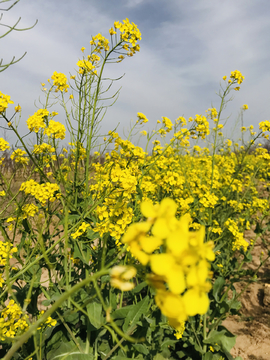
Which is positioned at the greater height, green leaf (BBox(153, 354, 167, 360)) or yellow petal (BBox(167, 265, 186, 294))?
yellow petal (BBox(167, 265, 186, 294))

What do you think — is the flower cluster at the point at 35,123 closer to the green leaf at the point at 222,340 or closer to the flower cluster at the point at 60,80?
the flower cluster at the point at 60,80

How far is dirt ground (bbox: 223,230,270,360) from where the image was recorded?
256cm

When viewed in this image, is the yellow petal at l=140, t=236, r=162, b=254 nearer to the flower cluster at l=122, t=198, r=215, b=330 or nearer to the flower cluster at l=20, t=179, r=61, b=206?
the flower cluster at l=122, t=198, r=215, b=330

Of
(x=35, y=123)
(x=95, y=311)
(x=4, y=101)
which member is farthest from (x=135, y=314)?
(x=4, y=101)

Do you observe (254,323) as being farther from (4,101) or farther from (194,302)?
(4,101)

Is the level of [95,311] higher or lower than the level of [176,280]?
lower

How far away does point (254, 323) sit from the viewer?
2.89m

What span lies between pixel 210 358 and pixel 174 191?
5.74ft

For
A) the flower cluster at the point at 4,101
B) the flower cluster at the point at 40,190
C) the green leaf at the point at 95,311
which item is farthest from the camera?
the flower cluster at the point at 40,190

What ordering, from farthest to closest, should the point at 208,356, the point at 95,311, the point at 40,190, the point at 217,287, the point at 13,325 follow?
the point at 217,287
the point at 208,356
the point at 40,190
the point at 95,311
the point at 13,325

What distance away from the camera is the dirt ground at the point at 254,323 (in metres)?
2.56

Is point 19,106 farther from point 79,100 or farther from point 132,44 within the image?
point 132,44

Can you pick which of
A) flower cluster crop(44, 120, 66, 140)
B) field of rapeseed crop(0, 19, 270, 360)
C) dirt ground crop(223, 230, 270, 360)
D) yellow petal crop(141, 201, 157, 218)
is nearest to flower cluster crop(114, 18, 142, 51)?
field of rapeseed crop(0, 19, 270, 360)

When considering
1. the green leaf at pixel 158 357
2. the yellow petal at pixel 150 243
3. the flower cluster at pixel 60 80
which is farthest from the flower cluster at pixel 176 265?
the flower cluster at pixel 60 80
